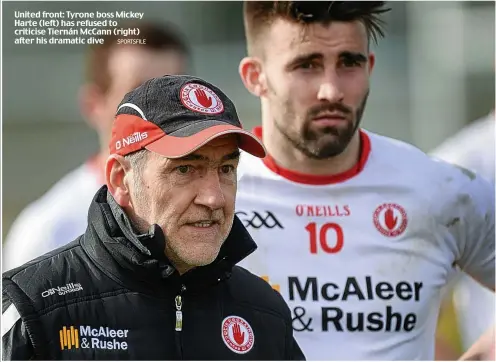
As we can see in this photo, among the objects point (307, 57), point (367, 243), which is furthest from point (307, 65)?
point (367, 243)

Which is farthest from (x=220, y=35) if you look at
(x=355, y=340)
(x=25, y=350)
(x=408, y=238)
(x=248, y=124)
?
(x=25, y=350)

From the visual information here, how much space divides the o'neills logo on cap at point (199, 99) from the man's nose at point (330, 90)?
0.68 m

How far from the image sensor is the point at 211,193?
68.4 inches

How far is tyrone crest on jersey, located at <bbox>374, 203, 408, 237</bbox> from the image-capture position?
8.09 feet

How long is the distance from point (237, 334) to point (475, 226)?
3.09 feet

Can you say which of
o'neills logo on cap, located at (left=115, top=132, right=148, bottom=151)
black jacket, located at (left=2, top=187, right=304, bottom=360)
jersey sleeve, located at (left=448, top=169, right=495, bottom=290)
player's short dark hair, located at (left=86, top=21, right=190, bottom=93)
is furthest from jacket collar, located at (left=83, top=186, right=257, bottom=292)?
jersey sleeve, located at (left=448, top=169, right=495, bottom=290)

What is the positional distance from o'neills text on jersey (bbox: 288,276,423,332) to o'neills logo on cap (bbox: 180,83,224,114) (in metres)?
0.81

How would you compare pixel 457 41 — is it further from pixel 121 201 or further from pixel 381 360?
pixel 121 201

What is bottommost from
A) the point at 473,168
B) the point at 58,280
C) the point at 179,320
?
the point at 179,320

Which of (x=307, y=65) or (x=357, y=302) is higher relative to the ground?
(x=307, y=65)

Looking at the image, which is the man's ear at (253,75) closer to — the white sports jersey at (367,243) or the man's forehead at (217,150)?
the white sports jersey at (367,243)

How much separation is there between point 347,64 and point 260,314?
85 cm

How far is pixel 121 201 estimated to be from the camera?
1.80 metres

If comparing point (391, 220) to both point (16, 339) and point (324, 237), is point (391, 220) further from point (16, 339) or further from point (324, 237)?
point (16, 339)
